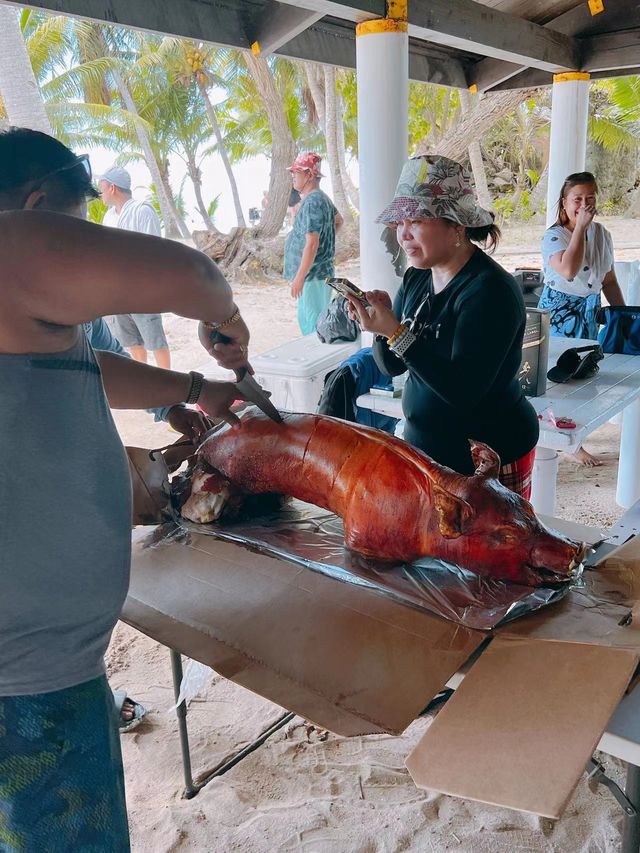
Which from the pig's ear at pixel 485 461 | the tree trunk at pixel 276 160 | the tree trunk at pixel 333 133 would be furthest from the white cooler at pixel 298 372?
the tree trunk at pixel 276 160

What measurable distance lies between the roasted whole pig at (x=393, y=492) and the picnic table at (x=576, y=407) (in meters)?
1.15

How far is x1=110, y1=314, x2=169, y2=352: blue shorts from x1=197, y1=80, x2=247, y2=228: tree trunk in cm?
1554

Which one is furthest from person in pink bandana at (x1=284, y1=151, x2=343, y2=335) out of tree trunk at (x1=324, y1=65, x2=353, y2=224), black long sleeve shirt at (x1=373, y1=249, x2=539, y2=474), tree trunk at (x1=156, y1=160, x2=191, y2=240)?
tree trunk at (x1=156, y1=160, x2=191, y2=240)

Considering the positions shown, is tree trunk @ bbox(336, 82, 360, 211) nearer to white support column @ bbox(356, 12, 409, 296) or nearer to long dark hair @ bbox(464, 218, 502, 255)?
white support column @ bbox(356, 12, 409, 296)

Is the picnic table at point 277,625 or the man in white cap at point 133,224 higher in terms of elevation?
the man in white cap at point 133,224

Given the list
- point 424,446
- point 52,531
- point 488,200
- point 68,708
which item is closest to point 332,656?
point 68,708

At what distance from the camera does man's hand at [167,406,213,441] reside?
2270 mm

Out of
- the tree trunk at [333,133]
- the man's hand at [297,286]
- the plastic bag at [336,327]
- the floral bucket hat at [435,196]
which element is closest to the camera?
the floral bucket hat at [435,196]

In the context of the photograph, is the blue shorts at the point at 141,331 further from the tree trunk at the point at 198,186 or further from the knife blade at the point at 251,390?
the tree trunk at the point at 198,186

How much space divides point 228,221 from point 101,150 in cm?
680

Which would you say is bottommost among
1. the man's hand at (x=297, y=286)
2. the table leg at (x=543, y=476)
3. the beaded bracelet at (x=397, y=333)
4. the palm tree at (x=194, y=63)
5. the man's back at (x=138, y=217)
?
the table leg at (x=543, y=476)

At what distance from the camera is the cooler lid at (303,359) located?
4328 millimetres

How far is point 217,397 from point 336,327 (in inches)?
112

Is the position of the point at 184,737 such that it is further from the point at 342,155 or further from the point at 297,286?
the point at 342,155
